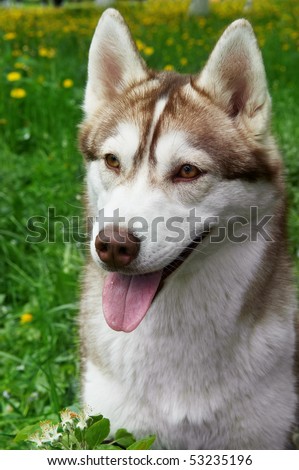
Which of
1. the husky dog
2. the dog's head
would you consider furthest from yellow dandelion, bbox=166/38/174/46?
the dog's head

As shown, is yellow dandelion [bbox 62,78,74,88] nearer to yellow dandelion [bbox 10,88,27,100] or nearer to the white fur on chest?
yellow dandelion [bbox 10,88,27,100]

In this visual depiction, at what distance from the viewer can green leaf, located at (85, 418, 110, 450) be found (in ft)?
7.53

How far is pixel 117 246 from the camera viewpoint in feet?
7.76

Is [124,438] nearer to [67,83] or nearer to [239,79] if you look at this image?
[239,79]

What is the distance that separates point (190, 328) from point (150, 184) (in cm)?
67

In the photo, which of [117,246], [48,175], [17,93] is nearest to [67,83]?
[17,93]

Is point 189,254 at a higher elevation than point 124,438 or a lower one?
higher

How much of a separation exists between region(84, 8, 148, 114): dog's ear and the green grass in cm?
109

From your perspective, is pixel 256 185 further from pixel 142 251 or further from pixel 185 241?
pixel 142 251

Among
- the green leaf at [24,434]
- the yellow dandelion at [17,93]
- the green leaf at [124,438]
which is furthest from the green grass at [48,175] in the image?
the green leaf at [124,438]

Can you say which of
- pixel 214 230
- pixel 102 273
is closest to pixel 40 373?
pixel 102 273

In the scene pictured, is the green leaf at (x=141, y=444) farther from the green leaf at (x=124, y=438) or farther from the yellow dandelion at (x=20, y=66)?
the yellow dandelion at (x=20, y=66)

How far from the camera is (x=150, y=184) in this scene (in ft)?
8.29

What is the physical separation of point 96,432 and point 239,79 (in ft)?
4.63
